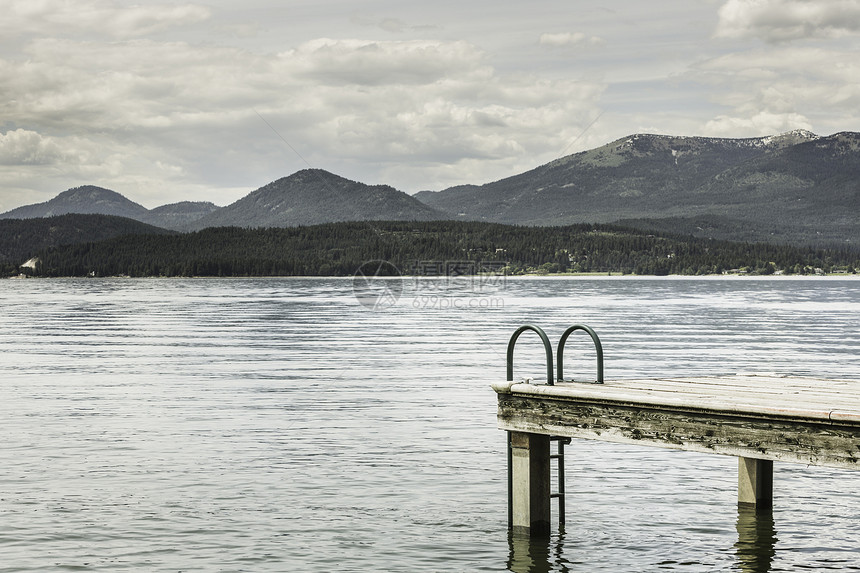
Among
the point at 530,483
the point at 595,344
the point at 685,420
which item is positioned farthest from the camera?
the point at 595,344

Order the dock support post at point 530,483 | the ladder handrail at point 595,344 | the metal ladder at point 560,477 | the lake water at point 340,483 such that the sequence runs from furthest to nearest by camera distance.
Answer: the metal ladder at point 560,477 → the ladder handrail at point 595,344 → the dock support post at point 530,483 → the lake water at point 340,483

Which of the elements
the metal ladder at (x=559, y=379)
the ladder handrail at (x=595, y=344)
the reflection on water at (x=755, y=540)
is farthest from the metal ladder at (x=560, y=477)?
the reflection on water at (x=755, y=540)

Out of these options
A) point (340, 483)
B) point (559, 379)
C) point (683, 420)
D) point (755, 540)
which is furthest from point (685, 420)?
point (340, 483)

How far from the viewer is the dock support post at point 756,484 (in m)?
17.5

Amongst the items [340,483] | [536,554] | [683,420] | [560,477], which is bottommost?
[536,554]

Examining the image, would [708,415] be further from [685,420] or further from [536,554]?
[536,554]

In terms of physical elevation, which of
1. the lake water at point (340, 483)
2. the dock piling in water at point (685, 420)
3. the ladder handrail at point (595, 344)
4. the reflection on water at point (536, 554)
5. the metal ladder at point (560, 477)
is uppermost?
the ladder handrail at point (595, 344)

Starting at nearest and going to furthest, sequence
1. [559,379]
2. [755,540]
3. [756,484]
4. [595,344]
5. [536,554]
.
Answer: [536,554] < [755,540] < [595,344] < [559,379] < [756,484]

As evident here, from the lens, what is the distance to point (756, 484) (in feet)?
57.5

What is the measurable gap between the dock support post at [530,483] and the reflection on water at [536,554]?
0.15m

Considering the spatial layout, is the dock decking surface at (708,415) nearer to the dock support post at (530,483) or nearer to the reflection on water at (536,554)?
the dock support post at (530,483)

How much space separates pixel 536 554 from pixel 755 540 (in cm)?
345

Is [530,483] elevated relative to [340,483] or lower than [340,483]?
elevated

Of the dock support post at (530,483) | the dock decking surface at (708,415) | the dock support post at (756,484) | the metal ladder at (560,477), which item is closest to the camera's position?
the dock decking surface at (708,415)
